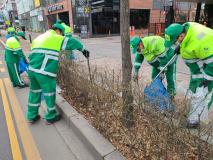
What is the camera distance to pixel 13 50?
6656 mm

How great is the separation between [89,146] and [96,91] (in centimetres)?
94

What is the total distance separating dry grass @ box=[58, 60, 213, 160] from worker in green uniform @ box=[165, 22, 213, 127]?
0.70m

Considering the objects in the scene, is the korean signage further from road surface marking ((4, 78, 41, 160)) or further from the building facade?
road surface marking ((4, 78, 41, 160))

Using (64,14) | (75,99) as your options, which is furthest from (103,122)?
(64,14)

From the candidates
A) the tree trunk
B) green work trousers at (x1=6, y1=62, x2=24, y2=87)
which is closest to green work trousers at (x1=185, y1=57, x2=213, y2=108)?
the tree trunk

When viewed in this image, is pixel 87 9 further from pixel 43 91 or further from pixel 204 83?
pixel 204 83

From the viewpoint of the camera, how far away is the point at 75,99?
5.14 metres

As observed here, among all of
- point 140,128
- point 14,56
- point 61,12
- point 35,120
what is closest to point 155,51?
point 140,128

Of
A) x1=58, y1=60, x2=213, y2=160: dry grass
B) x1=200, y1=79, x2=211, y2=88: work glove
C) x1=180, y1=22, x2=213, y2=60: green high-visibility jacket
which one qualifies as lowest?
x1=58, y1=60, x2=213, y2=160: dry grass

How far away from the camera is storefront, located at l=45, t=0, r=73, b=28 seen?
2985 cm

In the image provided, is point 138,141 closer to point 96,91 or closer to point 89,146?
point 89,146

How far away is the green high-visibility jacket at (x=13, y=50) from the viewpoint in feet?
21.6

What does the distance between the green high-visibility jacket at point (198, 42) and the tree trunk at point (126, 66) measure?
91cm

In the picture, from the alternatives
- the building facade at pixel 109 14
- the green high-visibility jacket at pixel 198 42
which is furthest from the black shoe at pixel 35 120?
the building facade at pixel 109 14
